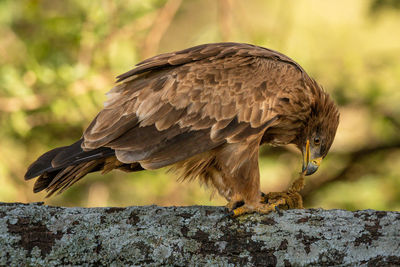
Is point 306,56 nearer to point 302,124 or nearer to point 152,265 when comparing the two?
point 302,124

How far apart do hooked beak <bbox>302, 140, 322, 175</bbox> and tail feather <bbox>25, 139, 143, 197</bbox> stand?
164 cm

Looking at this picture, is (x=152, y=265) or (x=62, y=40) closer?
(x=152, y=265)

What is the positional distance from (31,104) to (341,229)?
14.9ft

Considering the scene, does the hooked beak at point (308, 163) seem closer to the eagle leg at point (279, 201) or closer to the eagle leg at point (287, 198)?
the eagle leg at point (279, 201)

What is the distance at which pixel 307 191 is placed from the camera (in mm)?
7367

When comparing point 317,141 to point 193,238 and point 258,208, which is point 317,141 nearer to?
point 258,208

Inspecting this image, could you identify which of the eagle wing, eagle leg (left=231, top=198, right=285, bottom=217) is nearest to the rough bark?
eagle leg (left=231, top=198, right=285, bottom=217)

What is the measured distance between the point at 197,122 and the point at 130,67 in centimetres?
283

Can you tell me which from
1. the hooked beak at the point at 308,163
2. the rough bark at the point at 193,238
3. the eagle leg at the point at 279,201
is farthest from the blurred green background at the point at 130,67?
the rough bark at the point at 193,238

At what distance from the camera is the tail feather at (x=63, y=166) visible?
3625 millimetres

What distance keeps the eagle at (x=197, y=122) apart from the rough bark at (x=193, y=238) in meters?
0.64

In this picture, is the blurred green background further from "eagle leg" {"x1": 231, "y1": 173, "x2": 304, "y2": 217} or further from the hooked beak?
"eagle leg" {"x1": 231, "y1": 173, "x2": 304, "y2": 217}

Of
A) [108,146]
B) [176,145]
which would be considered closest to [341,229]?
[176,145]

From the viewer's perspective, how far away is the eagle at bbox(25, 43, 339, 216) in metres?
3.73
